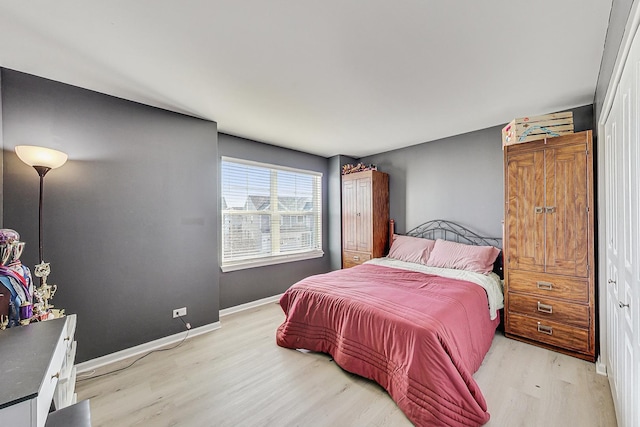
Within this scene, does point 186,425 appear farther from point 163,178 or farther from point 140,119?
point 140,119

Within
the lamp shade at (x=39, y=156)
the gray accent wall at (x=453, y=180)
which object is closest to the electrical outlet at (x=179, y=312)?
the lamp shade at (x=39, y=156)

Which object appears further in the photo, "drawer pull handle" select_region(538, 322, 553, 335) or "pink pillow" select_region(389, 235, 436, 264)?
"pink pillow" select_region(389, 235, 436, 264)

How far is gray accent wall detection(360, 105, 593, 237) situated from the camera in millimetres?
3270

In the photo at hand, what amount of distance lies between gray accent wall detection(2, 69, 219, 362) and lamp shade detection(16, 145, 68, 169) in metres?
0.31

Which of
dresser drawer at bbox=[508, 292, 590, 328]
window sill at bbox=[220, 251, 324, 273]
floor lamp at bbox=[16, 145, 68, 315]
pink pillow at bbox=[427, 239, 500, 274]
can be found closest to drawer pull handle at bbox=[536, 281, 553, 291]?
dresser drawer at bbox=[508, 292, 590, 328]

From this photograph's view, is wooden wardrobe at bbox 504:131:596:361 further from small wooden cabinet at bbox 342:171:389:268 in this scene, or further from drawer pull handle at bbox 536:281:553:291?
small wooden cabinet at bbox 342:171:389:268

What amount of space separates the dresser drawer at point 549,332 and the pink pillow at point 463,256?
0.57 m

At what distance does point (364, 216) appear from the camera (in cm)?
427

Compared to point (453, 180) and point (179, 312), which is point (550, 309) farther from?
point (179, 312)

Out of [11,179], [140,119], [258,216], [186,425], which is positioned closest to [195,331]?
[186,425]

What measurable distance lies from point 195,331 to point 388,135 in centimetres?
350

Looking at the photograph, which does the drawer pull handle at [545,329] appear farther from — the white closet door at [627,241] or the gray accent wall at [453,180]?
the gray accent wall at [453,180]

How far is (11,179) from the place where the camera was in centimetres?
199

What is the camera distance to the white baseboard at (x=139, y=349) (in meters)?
2.26
